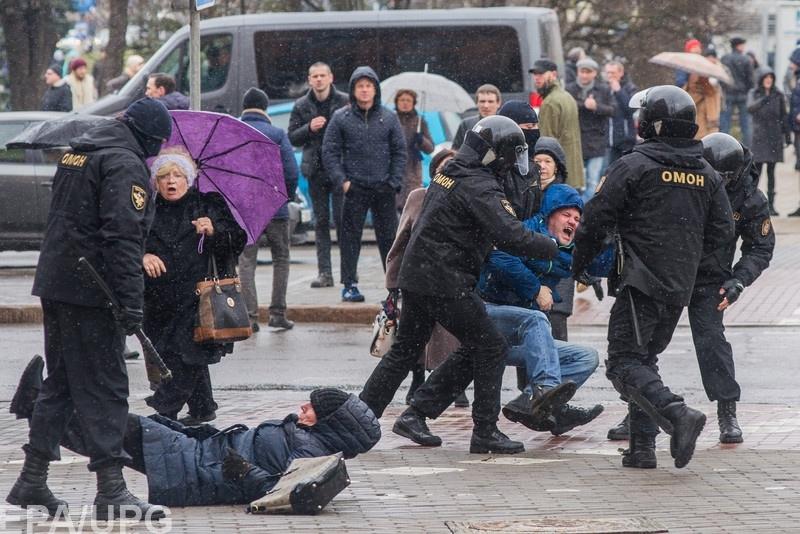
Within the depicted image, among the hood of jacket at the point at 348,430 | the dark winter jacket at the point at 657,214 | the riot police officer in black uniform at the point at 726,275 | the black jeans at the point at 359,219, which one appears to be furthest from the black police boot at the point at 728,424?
the black jeans at the point at 359,219

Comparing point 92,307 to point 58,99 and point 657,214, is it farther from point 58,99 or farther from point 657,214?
point 58,99

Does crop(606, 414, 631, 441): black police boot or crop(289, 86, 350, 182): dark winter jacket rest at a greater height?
crop(289, 86, 350, 182): dark winter jacket

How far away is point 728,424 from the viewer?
8.91 meters

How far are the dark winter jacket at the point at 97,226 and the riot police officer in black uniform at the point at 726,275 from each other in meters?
3.24

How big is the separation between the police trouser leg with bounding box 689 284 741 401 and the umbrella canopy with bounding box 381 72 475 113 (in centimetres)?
908

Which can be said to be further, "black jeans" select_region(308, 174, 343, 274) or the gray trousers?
"black jeans" select_region(308, 174, 343, 274)

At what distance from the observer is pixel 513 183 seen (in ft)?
28.4

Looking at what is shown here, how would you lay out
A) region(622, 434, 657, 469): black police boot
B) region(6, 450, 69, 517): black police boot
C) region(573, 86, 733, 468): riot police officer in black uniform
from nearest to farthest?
region(6, 450, 69, 517): black police boot < region(573, 86, 733, 468): riot police officer in black uniform < region(622, 434, 657, 469): black police boot

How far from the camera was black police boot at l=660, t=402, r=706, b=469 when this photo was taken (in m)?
7.73

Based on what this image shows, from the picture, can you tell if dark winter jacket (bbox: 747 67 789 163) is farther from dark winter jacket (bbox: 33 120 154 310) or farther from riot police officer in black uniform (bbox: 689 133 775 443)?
dark winter jacket (bbox: 33 120 154 310)

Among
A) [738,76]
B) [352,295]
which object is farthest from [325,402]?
[738,76]

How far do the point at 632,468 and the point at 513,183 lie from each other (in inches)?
61.7

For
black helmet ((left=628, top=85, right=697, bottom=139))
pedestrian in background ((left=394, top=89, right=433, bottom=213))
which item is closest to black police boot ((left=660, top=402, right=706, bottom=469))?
black helmet ((left=628, top=85, right=697, bottom=139))

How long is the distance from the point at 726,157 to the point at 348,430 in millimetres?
2669
